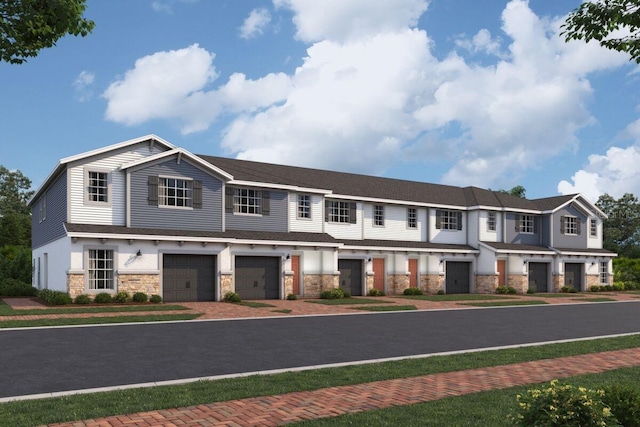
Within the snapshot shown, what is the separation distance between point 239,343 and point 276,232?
56.2ft

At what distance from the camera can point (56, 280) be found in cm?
2664

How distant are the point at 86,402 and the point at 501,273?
36.5m

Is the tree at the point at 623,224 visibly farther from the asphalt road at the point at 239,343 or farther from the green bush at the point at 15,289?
the green bush at the point at 15,289

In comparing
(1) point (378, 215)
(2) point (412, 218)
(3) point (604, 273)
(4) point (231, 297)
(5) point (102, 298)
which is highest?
(1) point (378, 215)

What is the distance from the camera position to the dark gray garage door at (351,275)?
33625 mm

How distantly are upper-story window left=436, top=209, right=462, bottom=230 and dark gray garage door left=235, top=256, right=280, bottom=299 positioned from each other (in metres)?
14.8

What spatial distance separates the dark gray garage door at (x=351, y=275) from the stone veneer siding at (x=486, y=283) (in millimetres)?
10197

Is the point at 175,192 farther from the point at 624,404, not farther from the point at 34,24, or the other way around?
the point at 624,404

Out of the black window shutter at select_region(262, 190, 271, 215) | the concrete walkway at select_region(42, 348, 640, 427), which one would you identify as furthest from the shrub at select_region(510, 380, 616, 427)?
the black window shutter at select_region(262, 190, 271, 215)

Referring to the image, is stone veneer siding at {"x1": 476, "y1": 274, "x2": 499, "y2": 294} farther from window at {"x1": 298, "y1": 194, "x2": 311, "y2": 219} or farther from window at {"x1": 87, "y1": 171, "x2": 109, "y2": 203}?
window at {"x1": 87, "y1": 171, "x2": 109, "y2": 203}

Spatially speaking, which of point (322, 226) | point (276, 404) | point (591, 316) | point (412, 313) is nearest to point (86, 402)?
point (276, 404)

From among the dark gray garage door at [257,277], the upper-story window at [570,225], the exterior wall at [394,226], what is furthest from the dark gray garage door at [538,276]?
the dark gray garage door at [257,277]

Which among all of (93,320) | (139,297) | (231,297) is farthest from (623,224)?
(93,320)

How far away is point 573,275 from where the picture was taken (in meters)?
43.6
